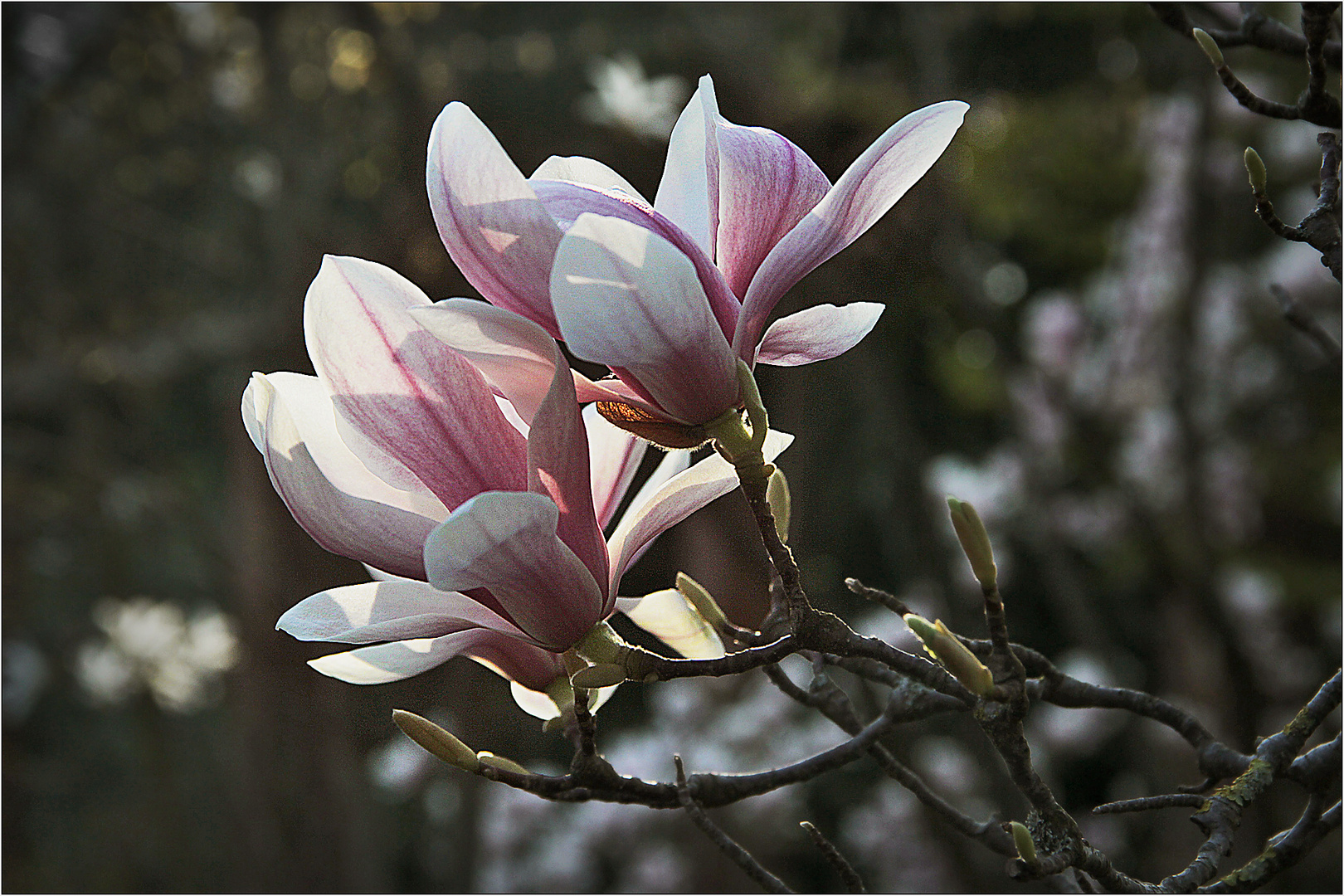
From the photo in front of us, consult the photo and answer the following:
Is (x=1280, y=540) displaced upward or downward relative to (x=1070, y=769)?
upward

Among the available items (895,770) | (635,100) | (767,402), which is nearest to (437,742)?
(895,770)

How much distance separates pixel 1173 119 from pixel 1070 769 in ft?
5.82

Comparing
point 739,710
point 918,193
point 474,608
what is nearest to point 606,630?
point 474,608

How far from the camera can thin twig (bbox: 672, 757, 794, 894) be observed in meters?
0.51

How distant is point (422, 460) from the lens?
0.42 meters

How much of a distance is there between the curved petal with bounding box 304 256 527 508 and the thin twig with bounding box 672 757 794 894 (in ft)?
0.55

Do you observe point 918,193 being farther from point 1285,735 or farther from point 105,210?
point 105,210

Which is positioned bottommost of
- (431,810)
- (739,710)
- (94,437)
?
(431,810)

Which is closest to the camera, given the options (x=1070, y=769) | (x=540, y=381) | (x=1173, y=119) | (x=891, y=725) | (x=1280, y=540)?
(x=540, y=381)

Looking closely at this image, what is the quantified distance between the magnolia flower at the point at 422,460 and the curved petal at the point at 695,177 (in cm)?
9

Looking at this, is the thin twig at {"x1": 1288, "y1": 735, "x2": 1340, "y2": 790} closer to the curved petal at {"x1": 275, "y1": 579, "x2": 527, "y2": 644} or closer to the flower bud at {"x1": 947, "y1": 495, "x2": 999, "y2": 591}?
the flower bud at {"x1": 947, "y1": 495, "x2": 999, "y2": 591}

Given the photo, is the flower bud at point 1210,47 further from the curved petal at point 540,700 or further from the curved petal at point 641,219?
the curved petal at point 540,700

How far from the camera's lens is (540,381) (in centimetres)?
42

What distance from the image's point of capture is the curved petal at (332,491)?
1.38 feet
